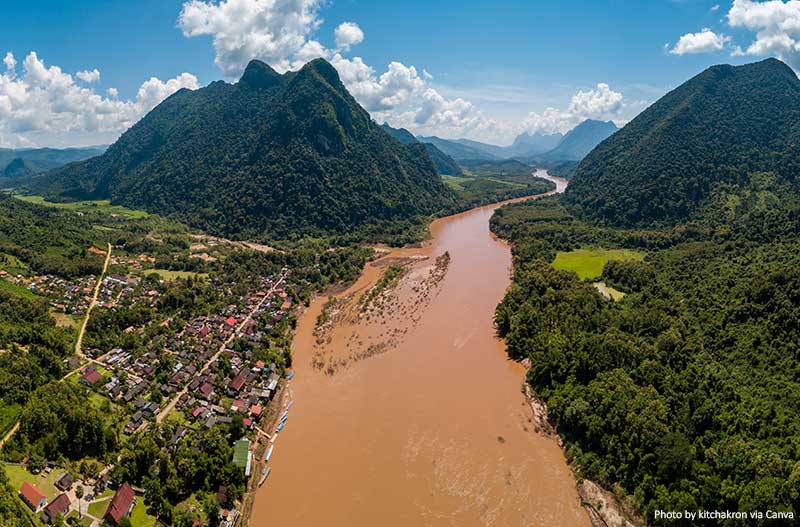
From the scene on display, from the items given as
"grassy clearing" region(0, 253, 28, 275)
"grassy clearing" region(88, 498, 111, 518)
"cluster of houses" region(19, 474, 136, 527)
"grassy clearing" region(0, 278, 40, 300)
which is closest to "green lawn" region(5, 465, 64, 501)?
"cluster of houses" region(19, 474, 136, 527)

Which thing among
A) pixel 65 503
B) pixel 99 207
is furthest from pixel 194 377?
pixel 99 207

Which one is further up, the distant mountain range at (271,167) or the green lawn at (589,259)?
the distant mountain range at (271,167)

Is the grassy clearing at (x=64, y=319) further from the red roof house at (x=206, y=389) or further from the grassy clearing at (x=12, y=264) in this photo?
the red roof house at (x=206, y=389)

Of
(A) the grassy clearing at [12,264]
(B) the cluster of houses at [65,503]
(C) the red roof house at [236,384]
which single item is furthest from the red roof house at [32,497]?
(A) the grassy clearing at [12,264]

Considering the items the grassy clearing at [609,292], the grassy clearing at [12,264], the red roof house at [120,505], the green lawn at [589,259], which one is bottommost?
the red roof house at [120,505]

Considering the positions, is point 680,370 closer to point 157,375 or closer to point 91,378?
point 157,375
